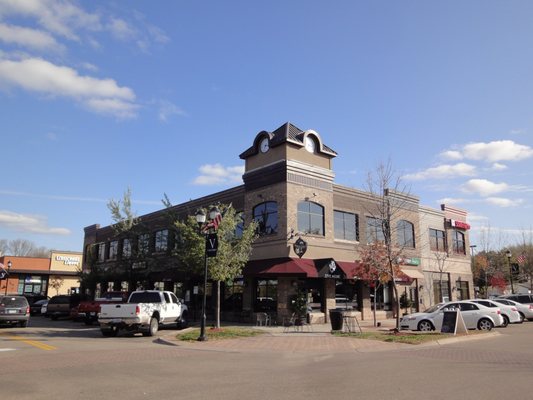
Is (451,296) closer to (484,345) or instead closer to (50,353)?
(484,345)

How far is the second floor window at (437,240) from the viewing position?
37.1 meters

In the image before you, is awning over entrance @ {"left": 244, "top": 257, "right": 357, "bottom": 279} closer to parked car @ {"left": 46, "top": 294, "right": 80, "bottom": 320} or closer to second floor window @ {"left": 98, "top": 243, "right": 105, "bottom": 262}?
parked car @ {"left": 46, "top": 294, "right": 80, "bottom": 320}

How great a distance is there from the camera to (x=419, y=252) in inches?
1378

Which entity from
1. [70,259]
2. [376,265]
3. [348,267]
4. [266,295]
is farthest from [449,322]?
[70,259]

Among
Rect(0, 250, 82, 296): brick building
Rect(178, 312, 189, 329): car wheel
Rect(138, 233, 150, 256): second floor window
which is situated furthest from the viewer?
Rect(0, 250, 82, 296): brick building

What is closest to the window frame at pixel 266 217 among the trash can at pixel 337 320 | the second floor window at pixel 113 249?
the trash can at pixel 337 320

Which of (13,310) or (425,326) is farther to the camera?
(13,310)

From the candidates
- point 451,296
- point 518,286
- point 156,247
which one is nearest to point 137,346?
point 156,247

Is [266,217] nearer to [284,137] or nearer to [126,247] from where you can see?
[284,137]

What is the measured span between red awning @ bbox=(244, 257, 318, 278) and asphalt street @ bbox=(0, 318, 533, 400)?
6865mm

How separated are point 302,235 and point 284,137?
570 cm

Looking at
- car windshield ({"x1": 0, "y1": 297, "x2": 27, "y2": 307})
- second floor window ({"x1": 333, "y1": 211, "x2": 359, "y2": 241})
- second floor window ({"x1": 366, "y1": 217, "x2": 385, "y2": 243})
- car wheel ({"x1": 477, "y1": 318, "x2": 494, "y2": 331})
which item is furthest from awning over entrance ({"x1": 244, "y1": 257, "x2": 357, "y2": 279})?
car windshield ({"x1": 0, "y1": 297, "x2": 27, "y2": 307})

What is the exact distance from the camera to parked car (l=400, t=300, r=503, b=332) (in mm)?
21172

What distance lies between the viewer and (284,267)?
24.5 m
